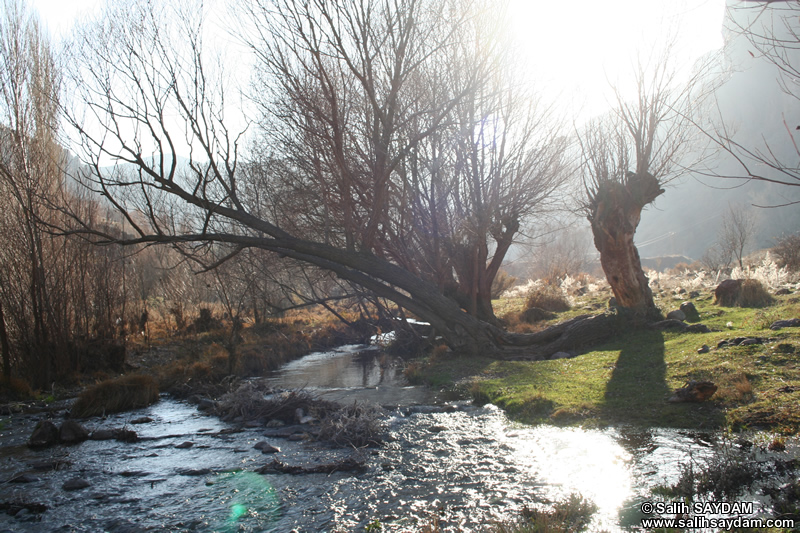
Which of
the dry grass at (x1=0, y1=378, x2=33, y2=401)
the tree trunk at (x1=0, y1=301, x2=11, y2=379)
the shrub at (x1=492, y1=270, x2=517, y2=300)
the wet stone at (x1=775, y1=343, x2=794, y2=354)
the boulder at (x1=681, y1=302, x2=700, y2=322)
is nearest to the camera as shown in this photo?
the wet stone at (x1=775, y1=343, x2=794, y2=354)

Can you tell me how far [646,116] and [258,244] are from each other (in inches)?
399

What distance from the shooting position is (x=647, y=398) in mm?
6738

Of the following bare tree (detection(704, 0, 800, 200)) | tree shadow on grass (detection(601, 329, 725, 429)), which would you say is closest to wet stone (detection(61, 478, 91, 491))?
tree shadow on grass (detection(601, 329, 725, 429))

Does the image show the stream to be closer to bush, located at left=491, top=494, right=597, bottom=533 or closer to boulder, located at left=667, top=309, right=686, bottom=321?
bush, located at left=491, top=494, right=597, bottom=533

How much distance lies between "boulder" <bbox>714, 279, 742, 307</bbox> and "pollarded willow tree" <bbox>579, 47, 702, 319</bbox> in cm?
205

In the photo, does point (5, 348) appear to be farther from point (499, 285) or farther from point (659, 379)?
point (499, 285)

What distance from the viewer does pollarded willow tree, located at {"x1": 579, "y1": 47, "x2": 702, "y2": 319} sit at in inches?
487

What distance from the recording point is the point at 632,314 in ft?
39.9

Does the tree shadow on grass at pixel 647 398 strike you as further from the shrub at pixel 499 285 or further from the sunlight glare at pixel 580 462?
the shrub at pixel 499 285

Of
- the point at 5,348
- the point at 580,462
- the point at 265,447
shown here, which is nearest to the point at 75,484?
the point at 265,447

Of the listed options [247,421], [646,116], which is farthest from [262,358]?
[646,116]

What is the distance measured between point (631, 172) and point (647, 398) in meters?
7.89

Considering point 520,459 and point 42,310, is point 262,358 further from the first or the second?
point 520,459

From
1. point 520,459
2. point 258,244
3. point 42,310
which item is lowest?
point 520,459
